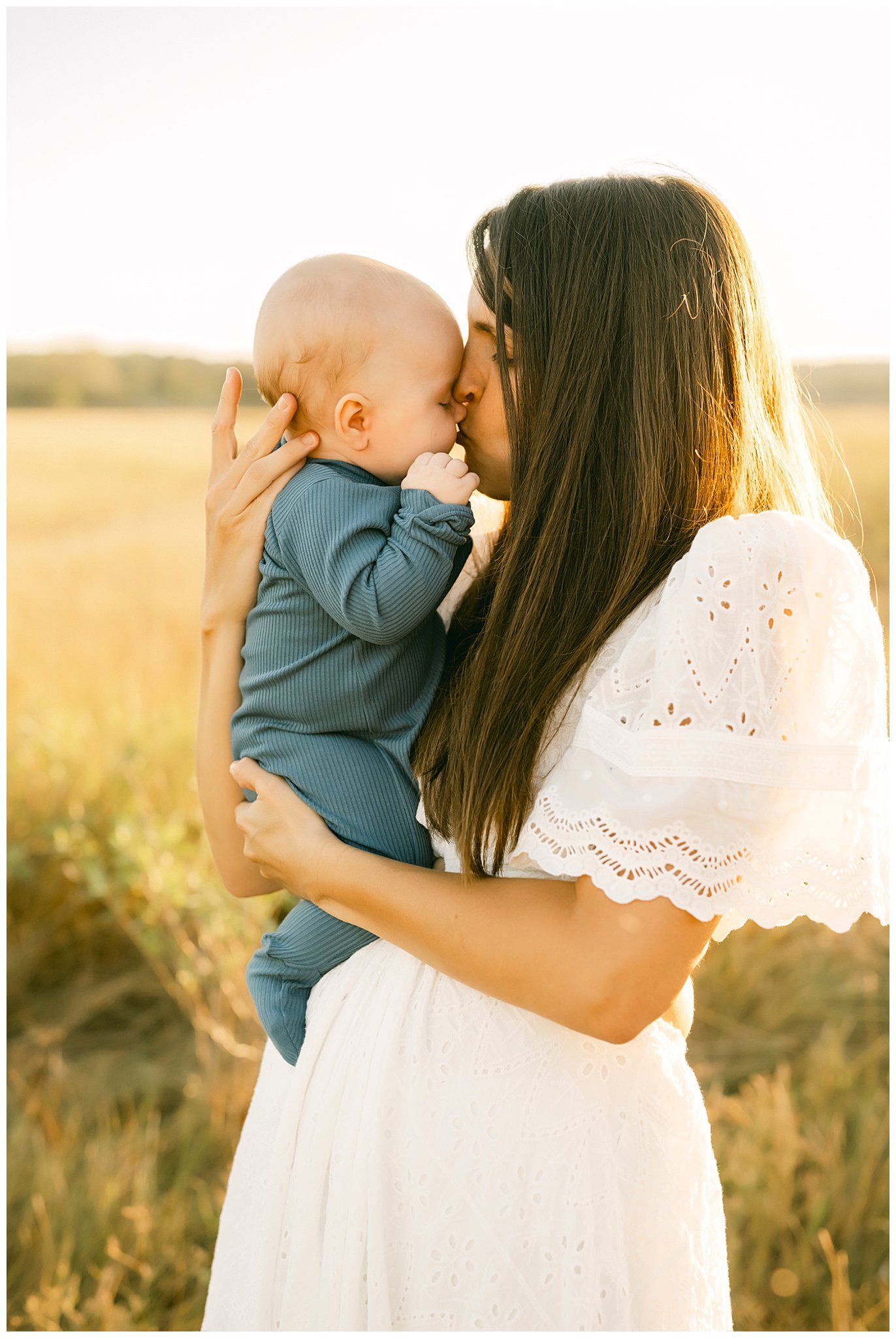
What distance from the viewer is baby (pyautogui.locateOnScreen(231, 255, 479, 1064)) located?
5.38 ft

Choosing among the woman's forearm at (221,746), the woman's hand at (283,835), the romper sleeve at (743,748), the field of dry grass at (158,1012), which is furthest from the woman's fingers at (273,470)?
the field of dry grass at (158,1012)

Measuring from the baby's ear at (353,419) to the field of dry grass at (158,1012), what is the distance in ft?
3.25

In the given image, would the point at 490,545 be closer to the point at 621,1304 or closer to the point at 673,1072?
the point at 673,1072

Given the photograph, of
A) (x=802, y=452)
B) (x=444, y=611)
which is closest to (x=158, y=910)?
(x=444, y=611)

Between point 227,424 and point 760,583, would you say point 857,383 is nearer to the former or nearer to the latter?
point 227,424

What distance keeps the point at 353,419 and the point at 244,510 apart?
25 centimetres

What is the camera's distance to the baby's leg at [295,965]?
1.64 m

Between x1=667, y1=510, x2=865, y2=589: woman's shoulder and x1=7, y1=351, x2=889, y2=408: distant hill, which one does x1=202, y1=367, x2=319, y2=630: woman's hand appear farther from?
x1=7, y1=351, x2=889, y2=408: distant hill

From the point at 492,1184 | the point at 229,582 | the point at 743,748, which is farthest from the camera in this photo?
the point at 229,582

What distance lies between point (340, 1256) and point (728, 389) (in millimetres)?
1373

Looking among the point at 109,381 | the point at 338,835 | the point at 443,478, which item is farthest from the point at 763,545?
the point at 109,381

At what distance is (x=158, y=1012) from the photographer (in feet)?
12.8

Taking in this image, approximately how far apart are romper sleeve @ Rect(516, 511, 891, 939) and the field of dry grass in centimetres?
81

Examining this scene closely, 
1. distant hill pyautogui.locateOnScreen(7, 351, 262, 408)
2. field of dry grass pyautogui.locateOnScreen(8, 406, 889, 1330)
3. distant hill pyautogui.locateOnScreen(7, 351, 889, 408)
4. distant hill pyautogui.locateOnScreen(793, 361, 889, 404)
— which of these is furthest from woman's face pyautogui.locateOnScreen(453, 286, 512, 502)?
distant hill pyautogui.locateOnScreen(7, 351, 262, 408)
